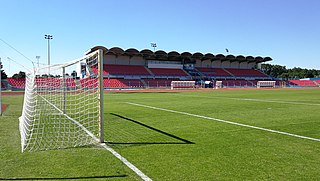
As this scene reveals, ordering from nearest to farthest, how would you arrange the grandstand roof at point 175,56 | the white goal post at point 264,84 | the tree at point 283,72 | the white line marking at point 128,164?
1. the white line marking at point 128,164
2. the white goal post at point 264,84
3. the grandstand roof at point 175,56
4. the tree at point 283,72

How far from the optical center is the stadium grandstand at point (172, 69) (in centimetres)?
5572

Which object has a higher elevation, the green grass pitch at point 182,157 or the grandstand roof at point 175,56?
the grandstand roof at point 175,56

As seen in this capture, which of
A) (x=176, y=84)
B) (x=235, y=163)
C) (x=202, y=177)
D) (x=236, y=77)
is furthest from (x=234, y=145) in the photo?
(x=236, y=77)

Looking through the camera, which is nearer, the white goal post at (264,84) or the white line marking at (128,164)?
the white line marking at (128,164)

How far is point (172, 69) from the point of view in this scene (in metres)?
67.4

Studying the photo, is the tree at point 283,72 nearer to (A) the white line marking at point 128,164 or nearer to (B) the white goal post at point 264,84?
(B) the white goal post at point 264,84

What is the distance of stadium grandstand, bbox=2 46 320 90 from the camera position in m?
55.7

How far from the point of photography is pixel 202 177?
3654 mm

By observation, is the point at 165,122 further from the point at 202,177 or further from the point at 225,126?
the point at 202,177

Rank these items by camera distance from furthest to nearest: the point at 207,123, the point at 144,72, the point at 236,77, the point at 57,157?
the point at 236,77 < the point at 144,72 < the point at 207,123 < the point at 57,157

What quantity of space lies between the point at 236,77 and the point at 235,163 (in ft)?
227

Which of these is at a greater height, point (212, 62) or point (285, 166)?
point (212, 62)

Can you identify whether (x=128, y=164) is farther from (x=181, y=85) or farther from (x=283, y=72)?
(x=283, y=72)

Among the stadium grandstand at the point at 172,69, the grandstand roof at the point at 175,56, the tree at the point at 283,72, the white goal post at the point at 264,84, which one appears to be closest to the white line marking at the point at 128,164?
the stadium grandstand at the point at 172,69
